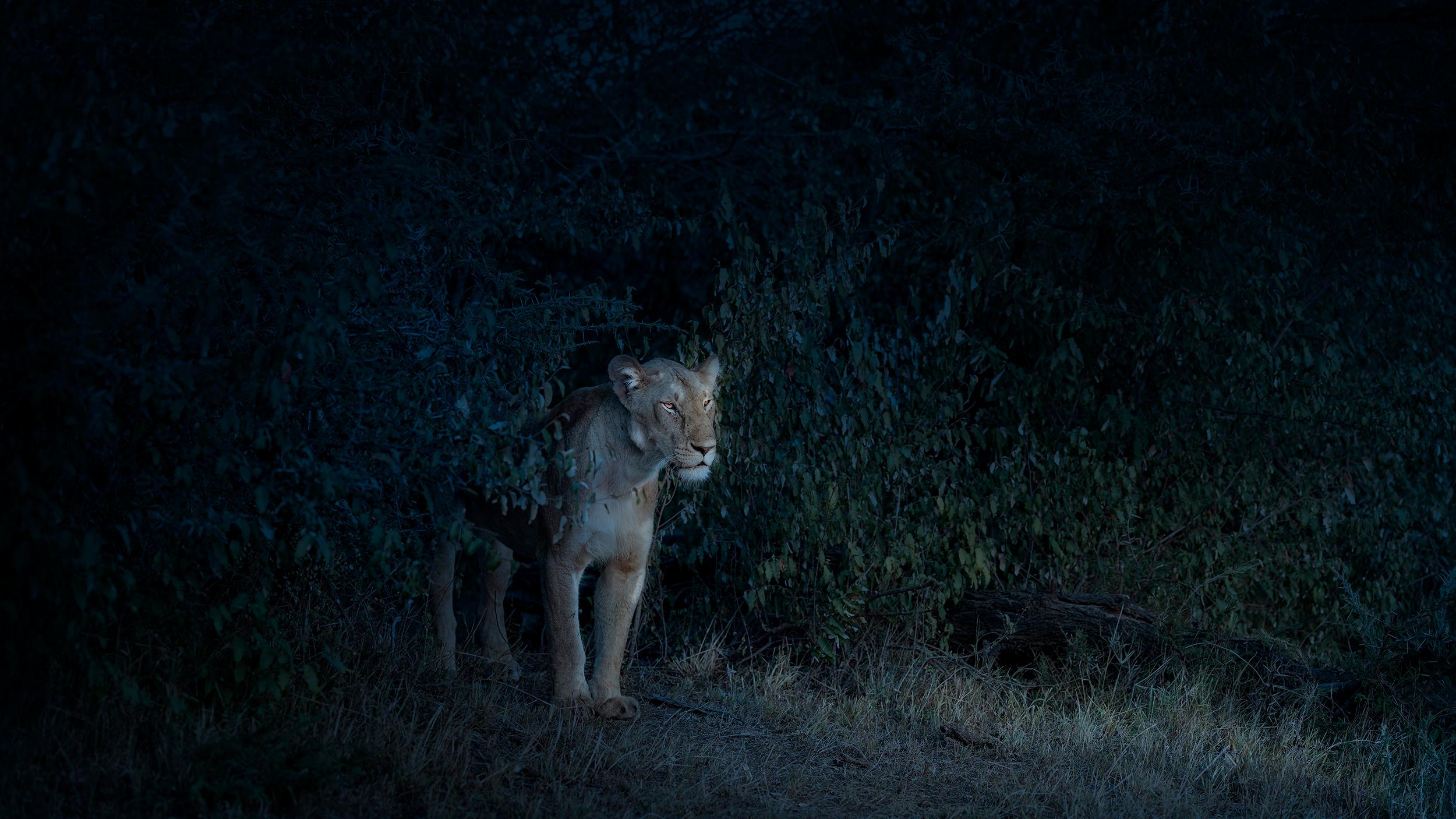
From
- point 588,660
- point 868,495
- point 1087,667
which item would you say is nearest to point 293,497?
point 588,660

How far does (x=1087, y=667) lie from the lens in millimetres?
7965

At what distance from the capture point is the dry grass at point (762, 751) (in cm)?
492

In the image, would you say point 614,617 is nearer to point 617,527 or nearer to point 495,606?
point 617,527

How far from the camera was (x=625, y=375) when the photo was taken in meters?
6.55

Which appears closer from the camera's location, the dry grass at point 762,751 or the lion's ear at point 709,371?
the dry grass at point 762,751

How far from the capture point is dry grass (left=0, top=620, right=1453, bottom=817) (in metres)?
4.92

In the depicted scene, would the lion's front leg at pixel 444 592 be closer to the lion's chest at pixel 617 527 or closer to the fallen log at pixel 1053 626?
the lion's chest at pixel 617 527

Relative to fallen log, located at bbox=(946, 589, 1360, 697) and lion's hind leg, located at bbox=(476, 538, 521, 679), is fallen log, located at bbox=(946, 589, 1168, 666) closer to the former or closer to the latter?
fallen log, located at bbox=(946, 589, 1360, 697)

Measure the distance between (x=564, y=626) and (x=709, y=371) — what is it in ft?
4.93

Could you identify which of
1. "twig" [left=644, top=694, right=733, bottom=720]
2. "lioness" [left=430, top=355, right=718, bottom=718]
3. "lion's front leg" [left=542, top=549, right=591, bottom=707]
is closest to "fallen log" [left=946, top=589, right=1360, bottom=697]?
"twig" [left=644, top=694, right=733, bottom=720]

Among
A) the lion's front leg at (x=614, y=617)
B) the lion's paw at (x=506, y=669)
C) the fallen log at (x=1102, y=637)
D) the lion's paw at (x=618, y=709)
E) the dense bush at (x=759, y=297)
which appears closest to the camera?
the dense bush at (x=759, y=297)

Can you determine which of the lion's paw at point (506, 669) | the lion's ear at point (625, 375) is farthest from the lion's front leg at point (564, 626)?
the lion's ear at point (625, 375)

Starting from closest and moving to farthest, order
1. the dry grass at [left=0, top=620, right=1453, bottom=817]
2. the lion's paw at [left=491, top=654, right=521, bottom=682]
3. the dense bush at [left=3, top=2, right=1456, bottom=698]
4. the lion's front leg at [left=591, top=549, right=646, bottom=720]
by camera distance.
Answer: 1. the dense bush at [left=3, top=2, right=1456, bottom=698]
2. the dry grass at [left=0, top=620, right=1453, bottom=817]
3. the lion's front leg at [left=591, top=549, right=646, bottom=720]
4. the lion's paw at [left=491, top=654, right=521, bottom=682]

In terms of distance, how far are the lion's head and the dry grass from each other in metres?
1.34
